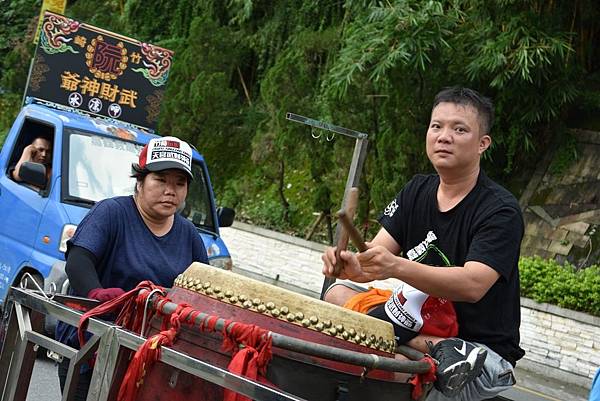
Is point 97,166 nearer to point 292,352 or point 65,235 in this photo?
point 65,235

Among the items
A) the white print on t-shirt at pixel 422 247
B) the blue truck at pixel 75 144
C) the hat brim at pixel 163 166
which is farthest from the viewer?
the blue truck at pixel 75 144

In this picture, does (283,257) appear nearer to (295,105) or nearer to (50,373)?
(295,105)

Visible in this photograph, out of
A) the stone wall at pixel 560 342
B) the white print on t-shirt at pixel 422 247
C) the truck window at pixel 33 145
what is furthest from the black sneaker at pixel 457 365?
the stone wall at pixel 560 342

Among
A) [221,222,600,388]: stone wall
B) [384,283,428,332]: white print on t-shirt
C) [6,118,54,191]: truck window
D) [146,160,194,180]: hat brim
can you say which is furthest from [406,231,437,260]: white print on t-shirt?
[221,222,600,388]: stone wall

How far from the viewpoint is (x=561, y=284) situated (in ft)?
43.7

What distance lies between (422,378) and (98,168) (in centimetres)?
593

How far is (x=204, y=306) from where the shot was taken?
3410mm

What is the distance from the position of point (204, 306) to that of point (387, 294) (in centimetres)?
81

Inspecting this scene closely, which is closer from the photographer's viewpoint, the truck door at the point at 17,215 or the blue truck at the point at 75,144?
the blue truck at the point at 75,144

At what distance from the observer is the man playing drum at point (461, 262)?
11.0 feet

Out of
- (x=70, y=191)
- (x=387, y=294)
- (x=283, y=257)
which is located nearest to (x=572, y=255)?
(x=283, y=257)

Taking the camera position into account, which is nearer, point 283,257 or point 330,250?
point 330,250

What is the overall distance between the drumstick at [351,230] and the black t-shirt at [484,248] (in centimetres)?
46

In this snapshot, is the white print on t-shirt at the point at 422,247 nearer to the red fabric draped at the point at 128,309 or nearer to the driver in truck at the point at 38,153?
the red fabric draped at the point at 128,309
